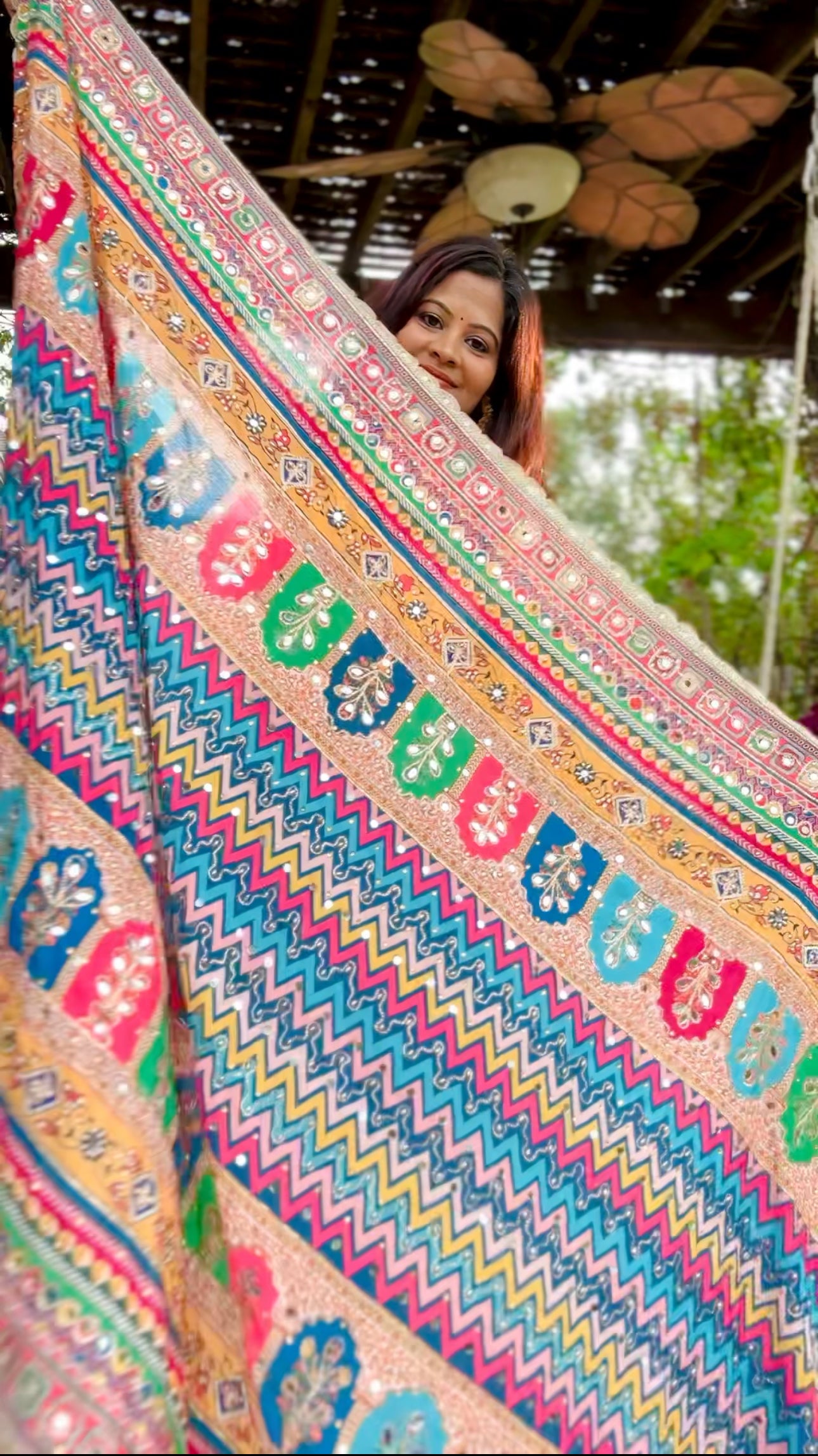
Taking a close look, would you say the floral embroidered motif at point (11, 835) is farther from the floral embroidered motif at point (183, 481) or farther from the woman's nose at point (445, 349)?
the woman's nose at point (445, 349)

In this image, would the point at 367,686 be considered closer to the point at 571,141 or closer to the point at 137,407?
the point at 137,407

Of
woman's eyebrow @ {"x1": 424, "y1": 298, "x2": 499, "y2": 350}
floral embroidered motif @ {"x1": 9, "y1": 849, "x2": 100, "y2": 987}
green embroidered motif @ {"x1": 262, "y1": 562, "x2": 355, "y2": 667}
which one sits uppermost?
woman's eyebrow @ {"x1": 424, "y1": 298, "x2": 499, "y2": 350}

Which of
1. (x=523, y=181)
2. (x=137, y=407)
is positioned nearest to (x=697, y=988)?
(x=137, y=407)

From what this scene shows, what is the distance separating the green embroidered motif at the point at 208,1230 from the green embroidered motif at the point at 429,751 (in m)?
0.40

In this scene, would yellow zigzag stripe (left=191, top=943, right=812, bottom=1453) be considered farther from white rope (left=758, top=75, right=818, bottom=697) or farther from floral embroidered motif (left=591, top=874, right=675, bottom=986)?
white rope (left=758, top=75, right=818, bottom=697)

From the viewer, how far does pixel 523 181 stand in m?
3.00

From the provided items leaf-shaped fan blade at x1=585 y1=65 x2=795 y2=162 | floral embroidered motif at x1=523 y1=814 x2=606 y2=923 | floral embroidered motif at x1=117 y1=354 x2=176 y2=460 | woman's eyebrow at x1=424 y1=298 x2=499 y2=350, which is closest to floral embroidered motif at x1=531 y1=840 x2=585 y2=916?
floral embroidered motif at x1=523 y1=814 x2=606 y2=923

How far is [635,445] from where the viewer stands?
6.53 meters

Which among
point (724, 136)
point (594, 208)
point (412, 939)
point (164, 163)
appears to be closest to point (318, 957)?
point (412, 939)

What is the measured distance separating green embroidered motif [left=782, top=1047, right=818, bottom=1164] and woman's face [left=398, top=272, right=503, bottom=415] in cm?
95

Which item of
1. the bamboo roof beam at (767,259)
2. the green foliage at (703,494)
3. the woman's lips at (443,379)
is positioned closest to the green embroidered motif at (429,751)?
the woman's lips at (443,379)

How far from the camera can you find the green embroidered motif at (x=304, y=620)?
4.10 ft

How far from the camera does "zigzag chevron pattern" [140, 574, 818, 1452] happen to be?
1.09 metres

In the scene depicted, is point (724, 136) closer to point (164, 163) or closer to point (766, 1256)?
point (164, 163)
